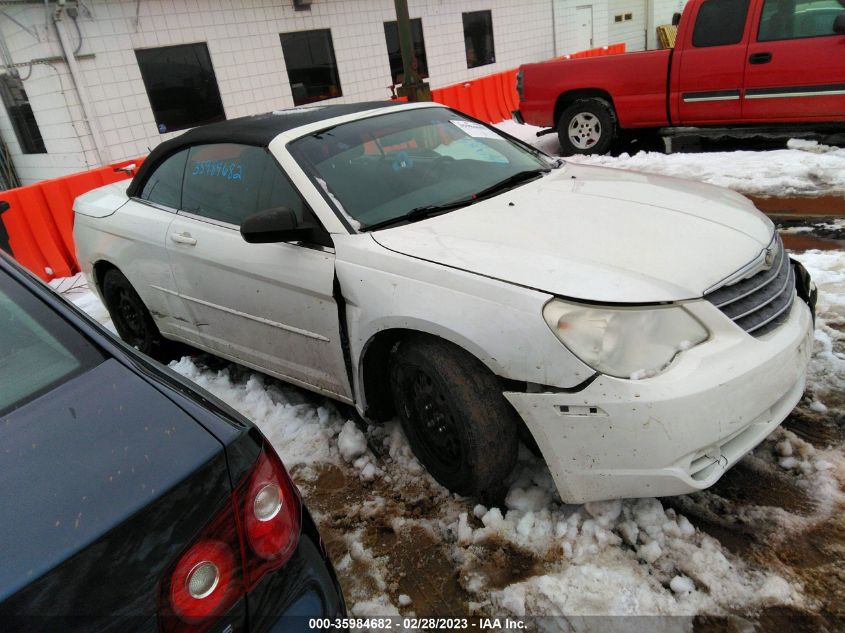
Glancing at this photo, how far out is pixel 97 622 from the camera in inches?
42.6

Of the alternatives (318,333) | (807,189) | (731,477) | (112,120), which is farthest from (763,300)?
(112,120)

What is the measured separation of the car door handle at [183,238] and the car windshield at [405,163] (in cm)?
82

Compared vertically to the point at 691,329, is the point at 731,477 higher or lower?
lower

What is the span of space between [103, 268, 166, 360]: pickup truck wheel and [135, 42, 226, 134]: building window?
6345 millimetres

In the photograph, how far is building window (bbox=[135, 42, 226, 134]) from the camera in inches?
382

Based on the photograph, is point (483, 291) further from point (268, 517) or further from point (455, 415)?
point (268, 517)

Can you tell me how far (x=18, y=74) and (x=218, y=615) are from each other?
1080 cm

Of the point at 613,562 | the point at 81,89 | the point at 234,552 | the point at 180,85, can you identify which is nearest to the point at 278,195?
the point at 234,552

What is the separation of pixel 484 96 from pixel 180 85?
5.75m

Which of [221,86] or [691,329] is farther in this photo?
[221,86]

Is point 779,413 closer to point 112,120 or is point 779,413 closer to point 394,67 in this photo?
point 112,120

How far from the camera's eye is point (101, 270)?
4406 millimetres

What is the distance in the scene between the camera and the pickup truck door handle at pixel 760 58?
6945mm

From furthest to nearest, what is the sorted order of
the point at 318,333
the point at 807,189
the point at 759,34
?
1. the point at 759,34
2. the point at 807,189
3. the point at 318,333
